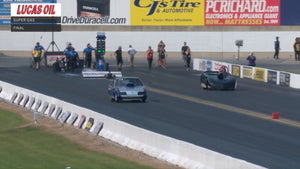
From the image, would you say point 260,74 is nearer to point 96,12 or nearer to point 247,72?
point 247,72

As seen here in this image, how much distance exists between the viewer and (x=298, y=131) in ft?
87.1

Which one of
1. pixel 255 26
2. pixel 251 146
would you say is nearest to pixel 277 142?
Result: pixel 251 146

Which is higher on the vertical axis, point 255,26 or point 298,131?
point 255,26

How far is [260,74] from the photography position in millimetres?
46656

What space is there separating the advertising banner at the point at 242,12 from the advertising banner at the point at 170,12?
36.6 inches

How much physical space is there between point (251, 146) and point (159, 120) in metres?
6.40

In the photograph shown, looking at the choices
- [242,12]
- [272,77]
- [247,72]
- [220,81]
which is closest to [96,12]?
[242,12]

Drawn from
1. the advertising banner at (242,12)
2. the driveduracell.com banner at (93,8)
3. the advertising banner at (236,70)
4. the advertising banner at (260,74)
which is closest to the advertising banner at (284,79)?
the advertising banner at (260,74)

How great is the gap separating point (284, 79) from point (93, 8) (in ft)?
93.9

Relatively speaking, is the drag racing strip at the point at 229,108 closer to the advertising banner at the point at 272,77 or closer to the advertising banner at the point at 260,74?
the advertising banner at the point at 272,77

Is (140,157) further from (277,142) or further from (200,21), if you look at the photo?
(200,21)

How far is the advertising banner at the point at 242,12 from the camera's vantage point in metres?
66.6

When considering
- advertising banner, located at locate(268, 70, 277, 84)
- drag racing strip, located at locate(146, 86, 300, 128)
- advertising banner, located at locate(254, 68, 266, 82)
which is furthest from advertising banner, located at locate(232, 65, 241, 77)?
drag racing strip, located at locate(146, 86, 300, 128)

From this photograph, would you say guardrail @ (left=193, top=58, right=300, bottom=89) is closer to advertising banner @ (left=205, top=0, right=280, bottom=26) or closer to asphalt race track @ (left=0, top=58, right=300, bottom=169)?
asphalt race track @ (left=0, top=58, right=300, bottom=169)
